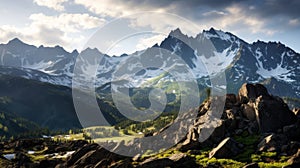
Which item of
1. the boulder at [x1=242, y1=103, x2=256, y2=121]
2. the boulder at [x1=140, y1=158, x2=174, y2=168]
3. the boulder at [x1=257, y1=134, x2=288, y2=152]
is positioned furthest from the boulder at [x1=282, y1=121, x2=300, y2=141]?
the boulder at [x1=140, y1=158, x2=174, y2=168]

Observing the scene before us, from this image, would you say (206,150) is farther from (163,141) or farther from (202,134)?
(163,141)

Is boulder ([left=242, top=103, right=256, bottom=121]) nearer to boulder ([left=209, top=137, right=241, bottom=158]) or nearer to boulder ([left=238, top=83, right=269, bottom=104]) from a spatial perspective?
boulder ([left=238, top=83, right=269, bottom=104])

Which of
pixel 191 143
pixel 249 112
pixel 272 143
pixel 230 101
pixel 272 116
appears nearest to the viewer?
pixel 272 143

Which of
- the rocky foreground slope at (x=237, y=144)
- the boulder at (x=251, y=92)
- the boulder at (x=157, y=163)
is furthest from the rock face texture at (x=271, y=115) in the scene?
the boulder at (x=157, y=163)

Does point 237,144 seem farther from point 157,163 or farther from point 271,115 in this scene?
point 157,163

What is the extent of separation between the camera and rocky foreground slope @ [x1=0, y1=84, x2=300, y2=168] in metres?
56.2

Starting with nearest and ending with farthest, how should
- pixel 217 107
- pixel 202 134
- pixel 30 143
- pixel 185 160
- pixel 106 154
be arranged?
pixel 185 160 < pixel 106 154 < pixel 202 134 < pixel 217 107 < pixel 30 143

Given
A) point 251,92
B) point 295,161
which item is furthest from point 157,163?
point 251,92

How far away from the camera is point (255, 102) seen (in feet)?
258

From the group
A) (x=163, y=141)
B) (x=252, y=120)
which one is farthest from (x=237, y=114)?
(x=163, y=141)

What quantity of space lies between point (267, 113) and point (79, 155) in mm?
47892

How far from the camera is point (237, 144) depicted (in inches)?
2574

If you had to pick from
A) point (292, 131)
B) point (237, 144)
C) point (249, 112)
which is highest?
point (249, 112)

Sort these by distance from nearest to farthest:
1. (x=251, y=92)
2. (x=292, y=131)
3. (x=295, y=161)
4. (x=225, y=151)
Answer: (x=295, y=161) → (x=225, y=151) → (x=292, y=131) → (x=251, y=92)
